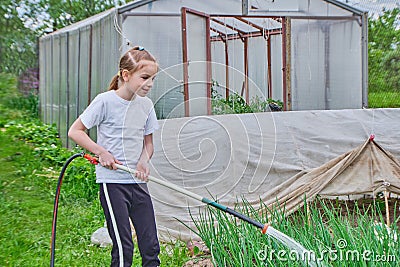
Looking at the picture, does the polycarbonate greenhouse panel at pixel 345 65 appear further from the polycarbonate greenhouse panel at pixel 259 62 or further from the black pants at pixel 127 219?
the black pants at pixel 127 219

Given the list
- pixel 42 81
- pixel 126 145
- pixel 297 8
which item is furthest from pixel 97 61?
pixel 126 145

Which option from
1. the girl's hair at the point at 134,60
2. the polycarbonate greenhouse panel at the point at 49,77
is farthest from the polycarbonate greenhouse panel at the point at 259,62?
the girl's hair at the point at 134,60

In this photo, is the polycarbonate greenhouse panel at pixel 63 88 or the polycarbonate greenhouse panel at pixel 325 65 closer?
the polycarbonate greenhouse panel at pixel 325 65

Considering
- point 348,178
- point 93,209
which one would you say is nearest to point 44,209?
point 93,209

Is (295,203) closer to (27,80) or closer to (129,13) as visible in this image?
(129,13)

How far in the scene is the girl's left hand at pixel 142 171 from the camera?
8.48ft

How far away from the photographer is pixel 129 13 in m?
6.08

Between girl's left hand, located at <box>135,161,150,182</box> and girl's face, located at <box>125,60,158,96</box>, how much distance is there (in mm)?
290

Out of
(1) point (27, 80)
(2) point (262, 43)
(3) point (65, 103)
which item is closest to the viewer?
(2) point (262, 43)

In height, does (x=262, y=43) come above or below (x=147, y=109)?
above

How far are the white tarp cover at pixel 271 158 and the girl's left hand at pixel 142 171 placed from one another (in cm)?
37

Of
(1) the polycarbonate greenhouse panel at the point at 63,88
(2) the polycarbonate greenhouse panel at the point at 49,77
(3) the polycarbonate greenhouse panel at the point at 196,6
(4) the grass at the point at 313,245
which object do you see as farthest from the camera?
(2) the polycarbonate greenhouse panel at the point at 49,77

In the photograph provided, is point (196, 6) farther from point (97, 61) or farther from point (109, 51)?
point (97, 61)

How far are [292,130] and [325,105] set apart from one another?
2705mm
